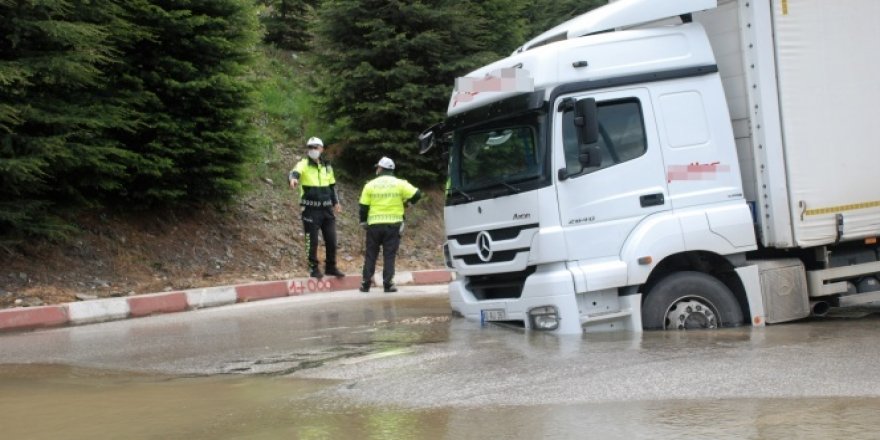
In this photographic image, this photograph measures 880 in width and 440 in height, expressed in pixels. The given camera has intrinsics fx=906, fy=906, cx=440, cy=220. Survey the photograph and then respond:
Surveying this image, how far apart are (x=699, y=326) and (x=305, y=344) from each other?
3.61m

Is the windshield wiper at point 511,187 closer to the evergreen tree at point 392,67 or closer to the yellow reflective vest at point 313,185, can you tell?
the yellow reflective vest at point 313,185

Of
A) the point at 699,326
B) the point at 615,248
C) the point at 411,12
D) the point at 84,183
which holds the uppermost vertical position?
the point at 411,12

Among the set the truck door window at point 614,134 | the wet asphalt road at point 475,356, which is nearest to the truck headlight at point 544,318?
the wet asphalt road at point 475,356

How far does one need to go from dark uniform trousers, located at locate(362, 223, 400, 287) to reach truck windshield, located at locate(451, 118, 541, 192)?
13.5 feet

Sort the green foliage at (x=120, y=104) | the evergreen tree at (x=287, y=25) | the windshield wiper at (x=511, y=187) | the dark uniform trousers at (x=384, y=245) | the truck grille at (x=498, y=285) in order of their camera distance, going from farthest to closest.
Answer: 1. the evergreen tree at (x=287, y=25)
2. the dark uniform trousers at (x=384, y=245)
3. the green foliage at (x=120, y=104)
4. the truck grille at (x=498, y=285)
5. the windshield wiper at (x=511, y=187)

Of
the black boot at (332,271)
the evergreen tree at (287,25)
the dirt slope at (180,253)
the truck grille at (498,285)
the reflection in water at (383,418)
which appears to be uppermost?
the evergreen tree at (287,25)

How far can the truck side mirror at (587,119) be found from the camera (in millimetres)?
7871

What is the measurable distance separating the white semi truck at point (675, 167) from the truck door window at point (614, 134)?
0.04 feet

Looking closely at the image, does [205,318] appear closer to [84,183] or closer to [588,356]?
[84,183]

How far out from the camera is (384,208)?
1300 centimetres

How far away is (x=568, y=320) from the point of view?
7.84 m

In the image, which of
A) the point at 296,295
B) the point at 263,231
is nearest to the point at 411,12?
the point at 263,231

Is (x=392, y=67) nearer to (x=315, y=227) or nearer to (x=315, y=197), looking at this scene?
(x=315, y=197)

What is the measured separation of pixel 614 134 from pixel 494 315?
2.03 metres
